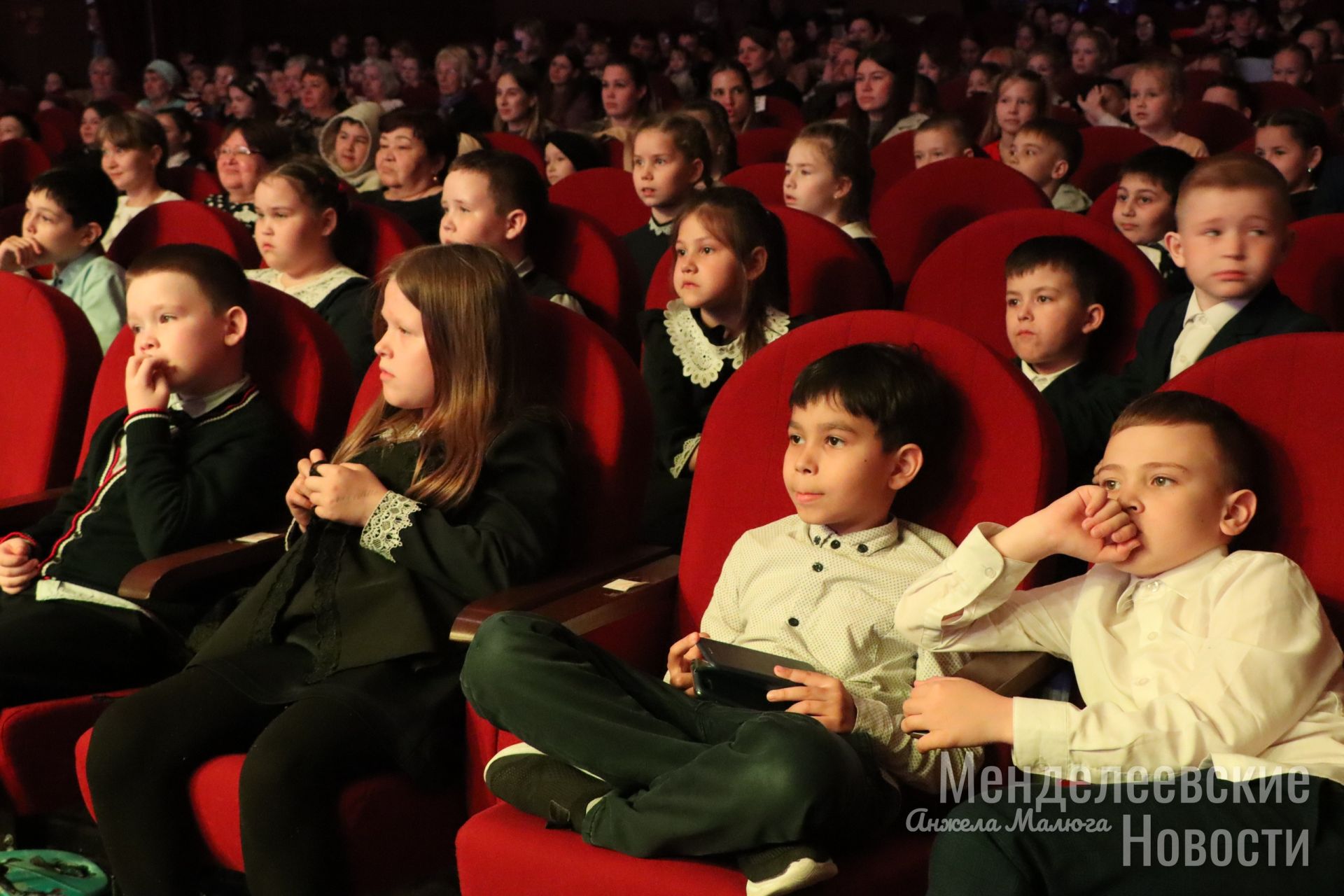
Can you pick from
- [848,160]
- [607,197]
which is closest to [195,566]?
[848,160]

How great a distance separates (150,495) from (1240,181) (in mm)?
1588

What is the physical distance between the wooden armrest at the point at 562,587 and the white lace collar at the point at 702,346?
0.54 metres

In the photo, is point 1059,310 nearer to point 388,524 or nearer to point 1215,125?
point 388,524

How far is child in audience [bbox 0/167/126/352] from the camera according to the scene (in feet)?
10.3

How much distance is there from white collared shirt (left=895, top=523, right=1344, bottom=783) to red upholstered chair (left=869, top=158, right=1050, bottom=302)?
70.9 inches

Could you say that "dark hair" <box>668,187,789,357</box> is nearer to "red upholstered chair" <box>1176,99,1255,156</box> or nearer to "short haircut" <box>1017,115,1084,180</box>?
"short haircut" <box>1017,115,1084,180</box>

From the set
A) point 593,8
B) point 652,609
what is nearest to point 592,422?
point 652,609

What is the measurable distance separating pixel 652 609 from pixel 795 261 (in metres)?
1.14

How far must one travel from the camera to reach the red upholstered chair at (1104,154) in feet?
13.3

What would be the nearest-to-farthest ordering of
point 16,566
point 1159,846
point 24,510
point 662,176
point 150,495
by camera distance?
point 1159,846, point 150,495, point 16,566, point 24,510, point 662,176

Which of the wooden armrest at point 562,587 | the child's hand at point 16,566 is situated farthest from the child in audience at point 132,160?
the wooden armrest at point 562,587

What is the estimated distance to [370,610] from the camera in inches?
70.1

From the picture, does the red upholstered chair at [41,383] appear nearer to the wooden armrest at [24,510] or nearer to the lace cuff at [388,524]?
the wooden armrest at [24,510]

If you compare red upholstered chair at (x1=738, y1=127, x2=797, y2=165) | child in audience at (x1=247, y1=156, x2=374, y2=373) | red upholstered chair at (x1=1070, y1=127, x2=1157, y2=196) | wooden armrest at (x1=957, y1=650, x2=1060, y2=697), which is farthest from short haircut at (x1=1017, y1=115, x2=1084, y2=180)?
wooden armrest at (x1=957, y1=650, x2=1060, y2=697)
